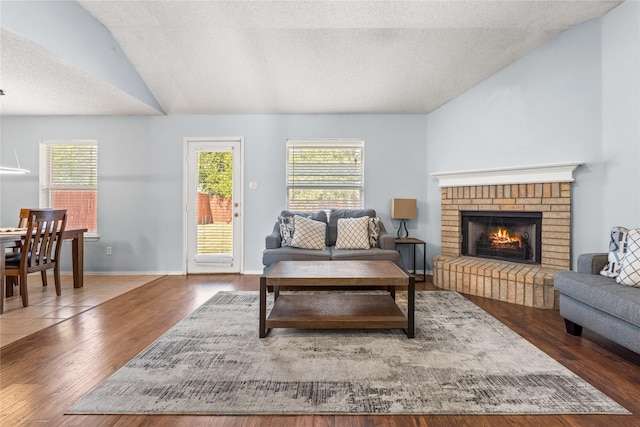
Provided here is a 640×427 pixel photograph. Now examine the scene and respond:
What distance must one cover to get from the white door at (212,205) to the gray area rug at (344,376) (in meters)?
2.23

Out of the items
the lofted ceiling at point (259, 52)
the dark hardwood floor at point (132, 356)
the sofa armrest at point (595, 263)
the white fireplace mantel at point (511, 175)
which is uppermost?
the lofted ceiling at point (259, 52)

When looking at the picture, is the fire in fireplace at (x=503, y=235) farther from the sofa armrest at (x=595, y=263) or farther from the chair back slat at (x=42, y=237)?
the chair back slat at (x=42, y=237)

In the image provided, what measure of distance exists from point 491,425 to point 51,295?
14.2 ft

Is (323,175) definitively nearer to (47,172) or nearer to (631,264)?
(631,264)

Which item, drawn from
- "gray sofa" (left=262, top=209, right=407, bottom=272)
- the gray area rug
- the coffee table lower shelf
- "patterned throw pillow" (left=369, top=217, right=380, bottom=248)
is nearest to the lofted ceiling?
"gray sofa" (left=262, top=209, right=407, bottom=272)

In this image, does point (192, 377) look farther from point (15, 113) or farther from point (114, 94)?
point (15, 113)

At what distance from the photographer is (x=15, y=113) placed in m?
4.76

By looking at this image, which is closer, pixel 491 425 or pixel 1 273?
pixel 491 425

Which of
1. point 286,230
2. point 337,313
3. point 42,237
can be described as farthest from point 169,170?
point 337,313

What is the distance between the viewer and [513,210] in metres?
3.75

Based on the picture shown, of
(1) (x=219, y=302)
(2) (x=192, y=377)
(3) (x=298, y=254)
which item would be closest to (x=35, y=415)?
(2) (x=192, y=377)

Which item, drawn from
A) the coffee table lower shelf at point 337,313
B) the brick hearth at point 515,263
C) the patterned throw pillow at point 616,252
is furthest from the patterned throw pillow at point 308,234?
the patterned throw pillow at point 616,252

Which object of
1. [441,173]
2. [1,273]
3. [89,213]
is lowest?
[1,273]

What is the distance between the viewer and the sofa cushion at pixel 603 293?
1960mm
